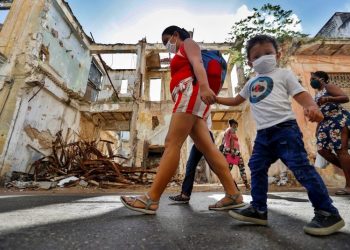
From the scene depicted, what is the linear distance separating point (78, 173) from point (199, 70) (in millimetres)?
6227

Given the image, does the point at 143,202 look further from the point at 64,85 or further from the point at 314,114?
the point at 64,85

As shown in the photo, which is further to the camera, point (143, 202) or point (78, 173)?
point (78, 173)

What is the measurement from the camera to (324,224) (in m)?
1.14

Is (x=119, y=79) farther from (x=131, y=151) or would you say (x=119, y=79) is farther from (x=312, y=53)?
(x=312, y=53)

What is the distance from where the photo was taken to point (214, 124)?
14531 mm

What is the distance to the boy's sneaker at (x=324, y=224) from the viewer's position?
43.8 inches

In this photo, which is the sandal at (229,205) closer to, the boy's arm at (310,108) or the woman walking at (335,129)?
the boy's arm at (310,108)

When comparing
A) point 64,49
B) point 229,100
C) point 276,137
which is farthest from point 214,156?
point 64,49

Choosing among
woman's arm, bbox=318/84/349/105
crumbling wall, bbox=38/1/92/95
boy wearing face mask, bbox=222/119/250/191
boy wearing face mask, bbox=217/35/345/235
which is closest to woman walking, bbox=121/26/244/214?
boy wearing face mask, bbox=217/35/345/235

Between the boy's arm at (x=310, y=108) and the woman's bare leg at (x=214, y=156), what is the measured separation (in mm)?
821

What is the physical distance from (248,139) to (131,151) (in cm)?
569

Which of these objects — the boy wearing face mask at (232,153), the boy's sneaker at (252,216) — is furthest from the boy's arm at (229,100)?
the boy wearing face mask at (232,153)

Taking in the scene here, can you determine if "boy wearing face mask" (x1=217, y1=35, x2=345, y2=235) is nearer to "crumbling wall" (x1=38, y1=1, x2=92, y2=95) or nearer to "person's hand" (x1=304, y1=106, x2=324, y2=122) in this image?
"person's hand" (x1=304, y1=106, x2=324, y2=122)

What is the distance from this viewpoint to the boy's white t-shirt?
4.95 ft
